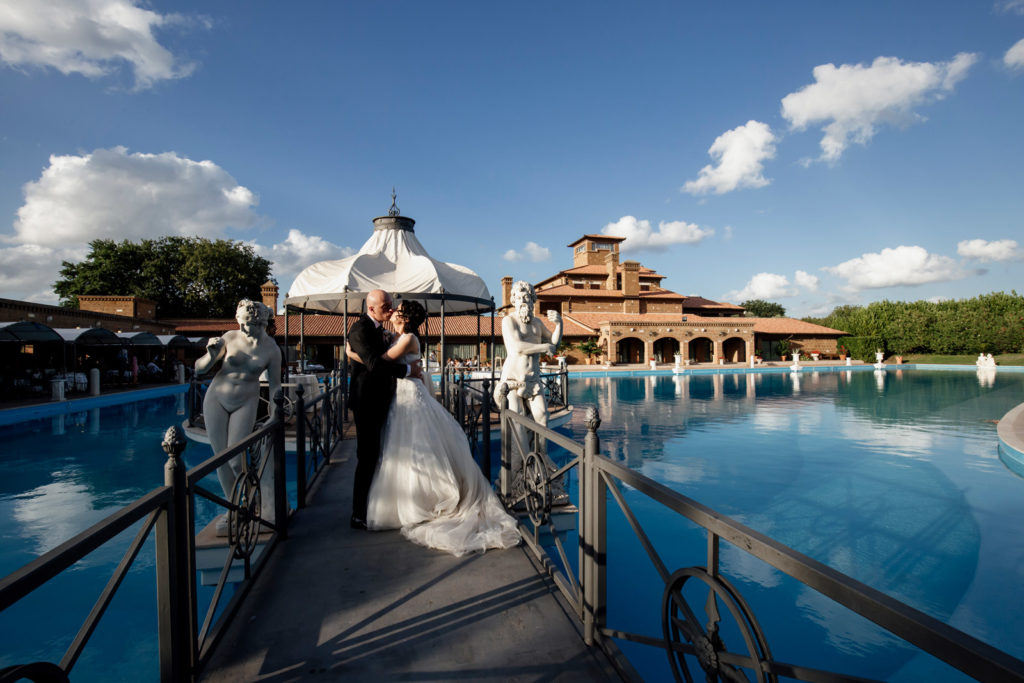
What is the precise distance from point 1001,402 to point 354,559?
23026 millimetres

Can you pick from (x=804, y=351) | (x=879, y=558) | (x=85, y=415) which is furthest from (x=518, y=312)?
(x=804, y=351)

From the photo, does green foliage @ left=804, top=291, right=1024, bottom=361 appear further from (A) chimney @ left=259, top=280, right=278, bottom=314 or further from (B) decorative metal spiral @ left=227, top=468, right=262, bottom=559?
(B) decorative metal spiral @ left=227, top=468, right=262, bottom=559

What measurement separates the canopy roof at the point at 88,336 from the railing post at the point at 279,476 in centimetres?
1964

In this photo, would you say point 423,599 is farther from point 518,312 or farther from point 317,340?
point 317,340

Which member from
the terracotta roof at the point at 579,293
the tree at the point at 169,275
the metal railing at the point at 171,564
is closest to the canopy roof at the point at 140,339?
the tree at the point at 169,275

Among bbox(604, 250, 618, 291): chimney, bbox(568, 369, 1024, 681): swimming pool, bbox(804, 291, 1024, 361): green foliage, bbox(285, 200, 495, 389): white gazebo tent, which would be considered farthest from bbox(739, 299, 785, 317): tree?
bbox(285, 200, 495, 389): white gazebo tent

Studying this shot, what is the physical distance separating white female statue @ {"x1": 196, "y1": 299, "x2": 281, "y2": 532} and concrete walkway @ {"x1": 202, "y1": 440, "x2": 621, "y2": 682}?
102cm

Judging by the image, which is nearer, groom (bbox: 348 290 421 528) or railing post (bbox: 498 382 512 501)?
groom (bbox: 348 290 421 528)

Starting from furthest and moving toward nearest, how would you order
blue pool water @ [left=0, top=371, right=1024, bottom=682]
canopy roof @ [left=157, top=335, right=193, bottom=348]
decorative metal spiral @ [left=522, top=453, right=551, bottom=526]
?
canopy roof @ [left=157, top=335, right=193, bottom=348] < blue pool water @ [left=0, top=371, right=1024, bottom=682] < decorative metal spiral @ [left=522, top=453, right=551, bottom=526]

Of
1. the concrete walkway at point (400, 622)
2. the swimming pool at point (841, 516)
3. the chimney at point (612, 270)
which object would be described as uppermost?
the chimney at point (612, 270)

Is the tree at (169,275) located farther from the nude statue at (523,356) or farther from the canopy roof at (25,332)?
the nude statue at (523,356)

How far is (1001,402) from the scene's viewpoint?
17641 mm

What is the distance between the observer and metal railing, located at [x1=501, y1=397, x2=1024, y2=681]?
0.99 metres

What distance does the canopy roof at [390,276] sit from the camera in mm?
8477
